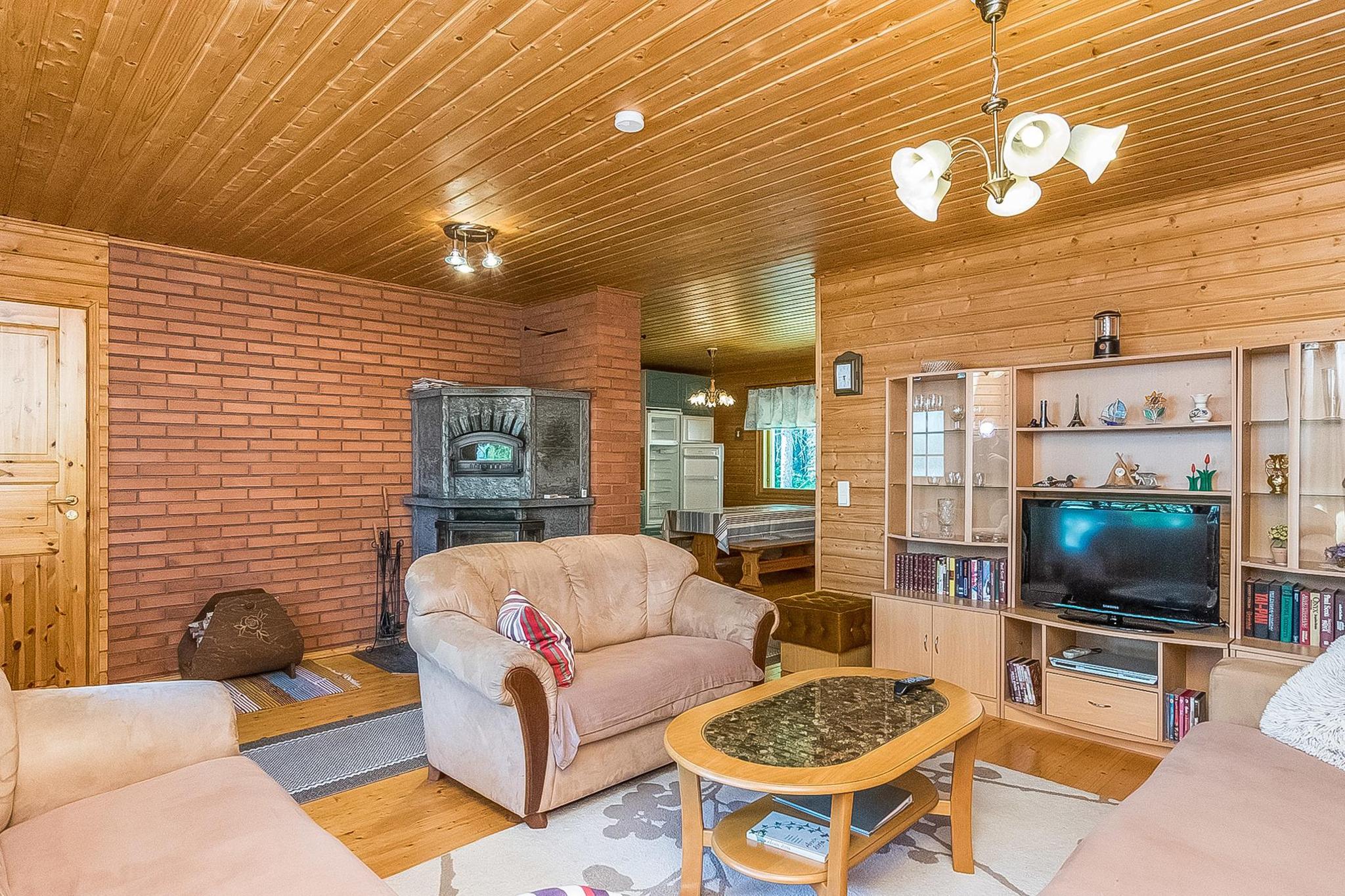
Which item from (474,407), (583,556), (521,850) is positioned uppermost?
(474,407)

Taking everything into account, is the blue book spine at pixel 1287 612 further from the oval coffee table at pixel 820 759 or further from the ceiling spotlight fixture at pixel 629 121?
the ceiling spotlight fixture at pixel 629 121

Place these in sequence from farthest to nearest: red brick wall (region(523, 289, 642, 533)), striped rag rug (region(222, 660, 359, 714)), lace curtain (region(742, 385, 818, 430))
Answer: lace curtain (region(742, 385, 818, 430)) < red brick wall (region(523, 289, 642, 533)) < striped rag rug (region(222, 660, 359, 714))

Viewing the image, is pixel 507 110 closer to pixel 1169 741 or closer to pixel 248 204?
pixel 248 204

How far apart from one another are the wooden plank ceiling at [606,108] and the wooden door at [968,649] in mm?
2024

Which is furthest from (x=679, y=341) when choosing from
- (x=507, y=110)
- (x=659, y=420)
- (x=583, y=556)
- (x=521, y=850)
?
(x=521, y=850)

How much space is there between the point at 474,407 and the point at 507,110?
282cm

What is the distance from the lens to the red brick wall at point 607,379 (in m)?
5.57

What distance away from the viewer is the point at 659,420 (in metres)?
8.70

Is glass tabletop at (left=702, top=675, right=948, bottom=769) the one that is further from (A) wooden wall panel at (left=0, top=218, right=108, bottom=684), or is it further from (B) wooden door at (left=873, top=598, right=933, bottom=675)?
(A) wooden wall panel at (left=0, top=218, right=108, bottom=684)

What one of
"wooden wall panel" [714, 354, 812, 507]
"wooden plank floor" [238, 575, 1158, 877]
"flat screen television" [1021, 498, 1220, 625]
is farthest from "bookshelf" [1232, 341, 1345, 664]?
"wooden wall panel" [714, 354, 812, 507]

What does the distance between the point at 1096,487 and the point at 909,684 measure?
5.85 feet

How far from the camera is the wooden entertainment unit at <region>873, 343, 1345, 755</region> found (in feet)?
10.5

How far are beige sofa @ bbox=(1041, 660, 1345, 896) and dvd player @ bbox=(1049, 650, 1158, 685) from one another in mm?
1126

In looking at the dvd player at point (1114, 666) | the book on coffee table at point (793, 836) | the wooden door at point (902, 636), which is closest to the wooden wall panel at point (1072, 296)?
the wooden door at point (902, 636)
